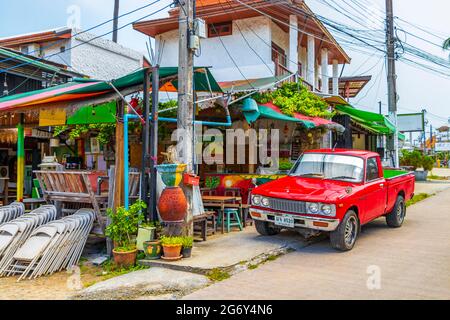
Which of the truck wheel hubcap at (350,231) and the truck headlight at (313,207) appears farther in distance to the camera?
the truck wheel hubcap at (350,231)

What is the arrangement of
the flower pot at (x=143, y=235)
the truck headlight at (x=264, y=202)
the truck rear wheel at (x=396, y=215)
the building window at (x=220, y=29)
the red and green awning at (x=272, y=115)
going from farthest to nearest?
the building window at (x=220, y=29) < the red and green awning at (x=272, y=115) < the truck rear wheel at (x=396, y=215) < the truck headlight at (x=264, y=202) < the flower pot at (x=143, y=235)

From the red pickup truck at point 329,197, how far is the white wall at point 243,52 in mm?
7316

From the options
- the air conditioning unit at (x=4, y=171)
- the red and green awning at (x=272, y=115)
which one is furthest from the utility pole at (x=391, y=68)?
the air conditioning unit at (x=4, y=171)

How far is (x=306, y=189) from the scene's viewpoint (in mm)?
7355

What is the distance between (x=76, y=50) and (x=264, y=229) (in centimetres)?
1383

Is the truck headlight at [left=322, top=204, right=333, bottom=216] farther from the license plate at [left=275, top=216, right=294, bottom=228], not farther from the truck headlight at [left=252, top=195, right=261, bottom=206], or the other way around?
the truck headlight at [left=252, top=195, right=261, bottom=206]

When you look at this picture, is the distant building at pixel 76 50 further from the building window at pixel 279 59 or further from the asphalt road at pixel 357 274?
the asphalt road at pixel 357 274

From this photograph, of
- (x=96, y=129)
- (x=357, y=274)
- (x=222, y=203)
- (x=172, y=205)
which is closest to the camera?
(x=357, y=274)

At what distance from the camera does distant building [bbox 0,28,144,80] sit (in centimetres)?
1742

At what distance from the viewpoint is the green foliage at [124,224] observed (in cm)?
676

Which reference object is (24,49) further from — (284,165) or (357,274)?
(357,274)

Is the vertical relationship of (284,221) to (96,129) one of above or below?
below

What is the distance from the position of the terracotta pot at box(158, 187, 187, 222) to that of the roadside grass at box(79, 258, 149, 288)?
940mm

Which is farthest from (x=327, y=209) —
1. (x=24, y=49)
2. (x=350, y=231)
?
(x=24, y=49)
